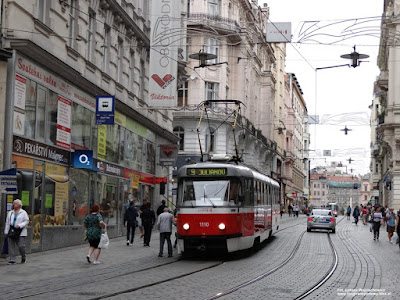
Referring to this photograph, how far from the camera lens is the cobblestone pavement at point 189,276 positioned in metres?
11.8

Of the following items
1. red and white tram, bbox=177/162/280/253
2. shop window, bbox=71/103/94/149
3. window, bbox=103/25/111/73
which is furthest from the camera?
window, bbox=103/25/111/73

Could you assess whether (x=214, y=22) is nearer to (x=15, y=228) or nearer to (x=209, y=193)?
(x=209, y=193)

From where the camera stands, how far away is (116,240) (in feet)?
89.7

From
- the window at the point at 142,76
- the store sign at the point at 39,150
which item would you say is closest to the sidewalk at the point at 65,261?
the store sign at the point at 39,150

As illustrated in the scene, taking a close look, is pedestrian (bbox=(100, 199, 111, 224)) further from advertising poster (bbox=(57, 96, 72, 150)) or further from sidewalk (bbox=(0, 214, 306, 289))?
advertising poster (bbox=(57, 96, 72, 150))

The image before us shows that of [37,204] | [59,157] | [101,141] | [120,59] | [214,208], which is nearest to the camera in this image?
[214,208]

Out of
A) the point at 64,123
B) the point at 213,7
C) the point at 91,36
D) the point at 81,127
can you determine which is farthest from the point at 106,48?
the point at 213,7

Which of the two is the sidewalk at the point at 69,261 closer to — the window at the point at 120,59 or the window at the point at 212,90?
the window at the point at 120,59

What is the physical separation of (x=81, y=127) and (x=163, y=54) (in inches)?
168

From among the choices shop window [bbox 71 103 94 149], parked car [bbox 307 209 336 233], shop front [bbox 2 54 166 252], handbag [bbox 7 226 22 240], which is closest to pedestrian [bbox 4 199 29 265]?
handbag [bbox 7 226 22 240]

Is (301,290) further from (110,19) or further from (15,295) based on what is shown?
(110,19)

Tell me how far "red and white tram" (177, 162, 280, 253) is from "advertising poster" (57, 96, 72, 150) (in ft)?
15.8

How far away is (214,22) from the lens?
53.6 m

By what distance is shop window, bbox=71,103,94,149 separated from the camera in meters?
23.7
